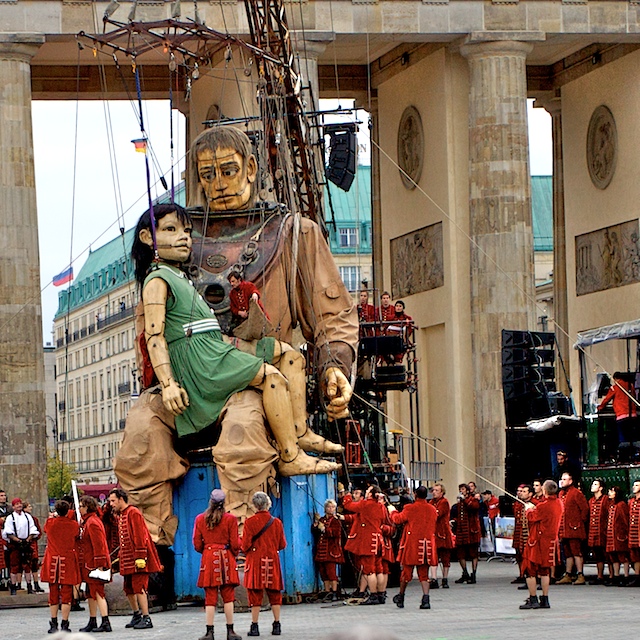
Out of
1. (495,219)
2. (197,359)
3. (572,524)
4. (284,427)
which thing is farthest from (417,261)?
(197,359)

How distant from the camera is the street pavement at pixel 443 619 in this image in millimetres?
18844

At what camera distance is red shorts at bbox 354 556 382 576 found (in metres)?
23.0

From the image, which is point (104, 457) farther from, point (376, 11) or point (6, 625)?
point (6, 625)

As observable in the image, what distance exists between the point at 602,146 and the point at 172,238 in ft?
95.9

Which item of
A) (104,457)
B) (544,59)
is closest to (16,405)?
(544,59)

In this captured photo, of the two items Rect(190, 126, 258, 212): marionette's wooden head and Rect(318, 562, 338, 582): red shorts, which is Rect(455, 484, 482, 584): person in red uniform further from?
Rect(190, 126, 258, 212): marionette's wooden head

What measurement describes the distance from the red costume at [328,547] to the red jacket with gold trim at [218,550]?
3.34 m

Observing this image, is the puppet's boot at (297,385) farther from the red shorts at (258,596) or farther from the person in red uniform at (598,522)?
the person in red uniform at (598,522)

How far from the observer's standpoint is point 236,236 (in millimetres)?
21953

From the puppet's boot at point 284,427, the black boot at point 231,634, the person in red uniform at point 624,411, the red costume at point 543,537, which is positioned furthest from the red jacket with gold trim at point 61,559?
the person in red uniform at point 624,411

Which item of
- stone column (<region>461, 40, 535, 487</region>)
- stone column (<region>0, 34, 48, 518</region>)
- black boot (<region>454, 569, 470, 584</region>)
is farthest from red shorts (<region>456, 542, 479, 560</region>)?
stone column (<region>0, 34, 48, 518</region>)

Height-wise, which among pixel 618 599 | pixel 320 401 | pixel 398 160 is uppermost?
pixel 398 160

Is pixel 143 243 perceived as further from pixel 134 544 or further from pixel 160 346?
pixel 134 544

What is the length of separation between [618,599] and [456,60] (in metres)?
24.9
